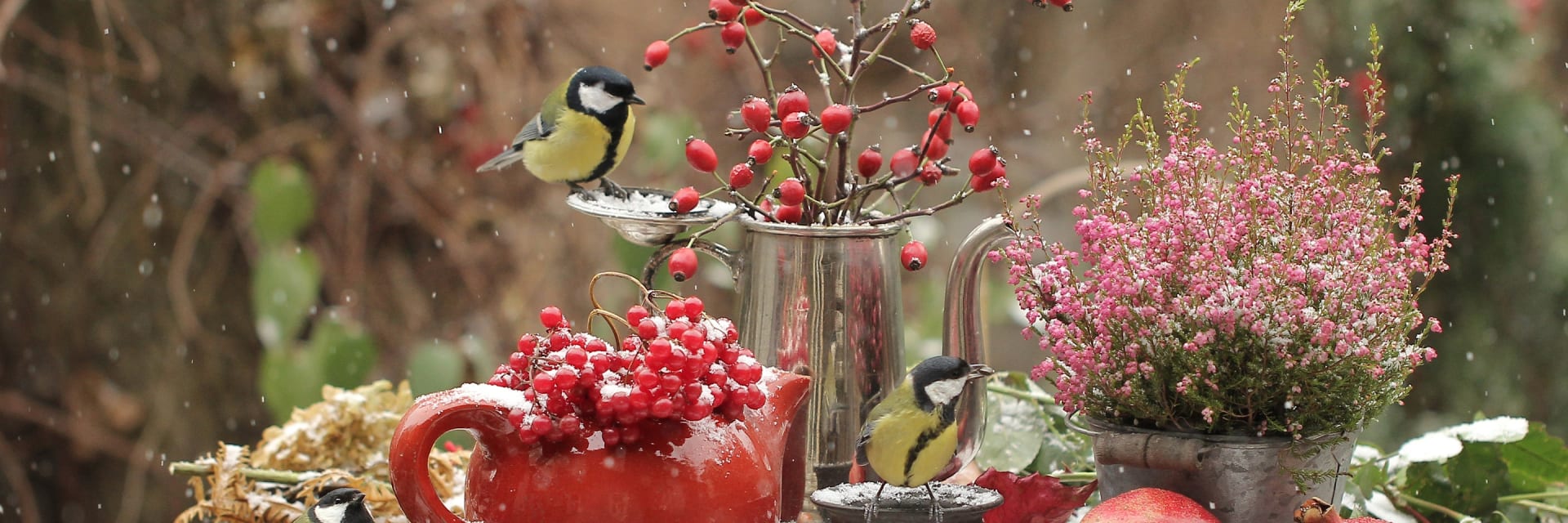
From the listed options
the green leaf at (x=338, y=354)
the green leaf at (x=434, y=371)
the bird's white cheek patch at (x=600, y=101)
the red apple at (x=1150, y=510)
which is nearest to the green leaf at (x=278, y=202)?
the green leaf at (x=338, y=354)

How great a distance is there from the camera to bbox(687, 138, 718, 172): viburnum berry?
3.02 feet

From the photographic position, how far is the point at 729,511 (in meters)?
0.76

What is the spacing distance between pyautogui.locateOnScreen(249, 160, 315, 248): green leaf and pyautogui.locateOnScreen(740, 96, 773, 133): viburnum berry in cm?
120

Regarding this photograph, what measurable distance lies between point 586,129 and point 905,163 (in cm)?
26

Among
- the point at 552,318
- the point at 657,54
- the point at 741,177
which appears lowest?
the point at 552,318

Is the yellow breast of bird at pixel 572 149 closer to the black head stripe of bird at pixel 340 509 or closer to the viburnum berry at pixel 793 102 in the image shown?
the viburnum berry at pixel 793 102

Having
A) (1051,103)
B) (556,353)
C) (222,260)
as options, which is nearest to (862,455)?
(556,353)

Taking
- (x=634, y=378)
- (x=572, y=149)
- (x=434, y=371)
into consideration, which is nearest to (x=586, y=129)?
(x=572, y=149)

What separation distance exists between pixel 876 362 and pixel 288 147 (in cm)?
154

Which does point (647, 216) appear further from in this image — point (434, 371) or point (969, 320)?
point (434, 371)

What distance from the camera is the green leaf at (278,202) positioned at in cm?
187

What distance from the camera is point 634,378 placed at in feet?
2.44

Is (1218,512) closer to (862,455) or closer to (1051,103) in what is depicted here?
(862,455)

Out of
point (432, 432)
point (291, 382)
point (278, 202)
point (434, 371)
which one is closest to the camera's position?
point (432, 432)
